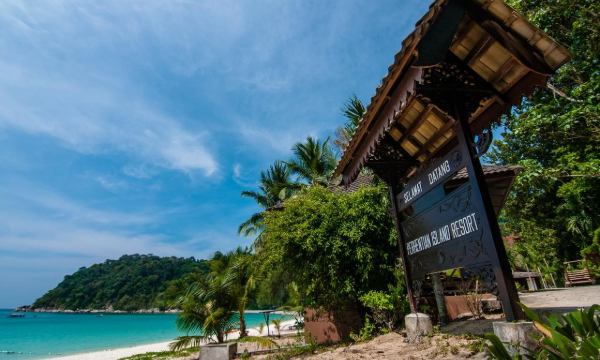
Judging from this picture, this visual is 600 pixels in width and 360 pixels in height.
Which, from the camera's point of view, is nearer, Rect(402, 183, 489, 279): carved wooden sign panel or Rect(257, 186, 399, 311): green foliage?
Rect(402, 183, 489, 279): carved wooden sign panel

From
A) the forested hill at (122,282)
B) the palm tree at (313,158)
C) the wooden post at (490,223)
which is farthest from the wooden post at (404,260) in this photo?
the forested hill at (122,282)

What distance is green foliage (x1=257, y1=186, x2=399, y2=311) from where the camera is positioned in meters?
7.15

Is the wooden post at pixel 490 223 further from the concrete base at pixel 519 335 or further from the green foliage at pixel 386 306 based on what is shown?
the green foliage at pixel 386 306

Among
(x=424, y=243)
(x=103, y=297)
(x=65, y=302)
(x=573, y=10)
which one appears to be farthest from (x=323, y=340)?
(x=65, y=302)

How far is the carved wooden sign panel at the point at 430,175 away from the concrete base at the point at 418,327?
5.84 feet

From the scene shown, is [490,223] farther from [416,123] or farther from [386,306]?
[386,306]

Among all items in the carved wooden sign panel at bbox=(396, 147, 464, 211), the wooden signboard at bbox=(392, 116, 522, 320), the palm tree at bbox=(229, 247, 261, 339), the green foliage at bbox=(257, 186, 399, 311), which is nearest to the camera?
the wooden signboard at bbox=(392, 116, 522, 320)

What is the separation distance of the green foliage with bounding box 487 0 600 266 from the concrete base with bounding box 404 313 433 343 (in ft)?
10.7

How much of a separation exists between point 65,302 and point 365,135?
477ft

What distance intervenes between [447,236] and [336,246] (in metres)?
3.43

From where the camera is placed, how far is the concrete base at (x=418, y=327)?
4699 mm

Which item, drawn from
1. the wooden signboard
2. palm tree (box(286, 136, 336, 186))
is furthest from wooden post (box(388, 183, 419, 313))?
palm tree (box(286, 136, 336, 186))

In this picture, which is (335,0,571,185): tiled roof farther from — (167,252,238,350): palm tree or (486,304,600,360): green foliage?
(167,252,238,350): palm tree

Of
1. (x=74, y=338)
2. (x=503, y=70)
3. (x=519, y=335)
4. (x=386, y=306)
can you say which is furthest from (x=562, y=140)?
(x=74, y=338)
